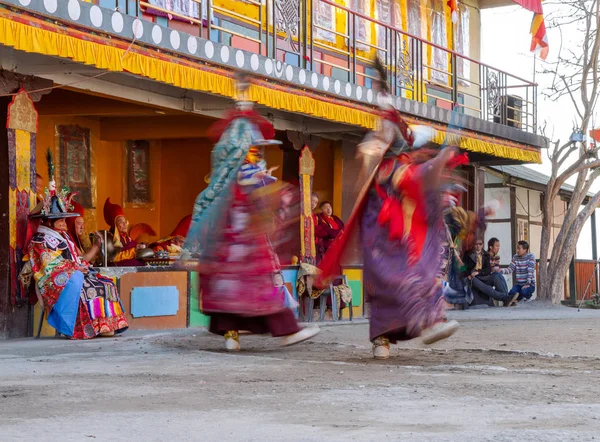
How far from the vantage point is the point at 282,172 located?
16.2 meters

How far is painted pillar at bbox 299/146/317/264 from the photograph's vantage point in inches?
590

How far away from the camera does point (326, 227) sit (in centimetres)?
1549

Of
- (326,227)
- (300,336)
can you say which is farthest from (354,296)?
(300,336)

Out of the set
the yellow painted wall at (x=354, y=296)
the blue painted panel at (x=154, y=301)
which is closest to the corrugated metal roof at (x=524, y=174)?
the yellow painted wall at (x=354, y=296)

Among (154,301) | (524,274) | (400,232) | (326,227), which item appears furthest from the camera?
(524,274)

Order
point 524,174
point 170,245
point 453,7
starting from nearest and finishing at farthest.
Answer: point 170,245 → point 453,7 → point 524,174

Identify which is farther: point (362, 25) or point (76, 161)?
point (362, 25)

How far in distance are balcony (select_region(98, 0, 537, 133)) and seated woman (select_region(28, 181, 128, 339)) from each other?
207cm

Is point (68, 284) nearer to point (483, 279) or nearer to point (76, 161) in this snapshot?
point (76, 161)

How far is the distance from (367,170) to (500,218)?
51.7 feet

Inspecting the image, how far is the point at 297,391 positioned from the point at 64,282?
186 inches

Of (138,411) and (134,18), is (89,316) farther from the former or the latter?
(138,411)

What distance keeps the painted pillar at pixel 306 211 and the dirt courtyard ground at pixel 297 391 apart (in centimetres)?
481

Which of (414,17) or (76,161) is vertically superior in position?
(414,17)
